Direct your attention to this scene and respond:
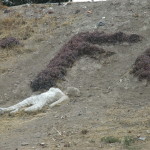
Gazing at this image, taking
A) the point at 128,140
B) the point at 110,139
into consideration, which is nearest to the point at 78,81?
the point at 110,139

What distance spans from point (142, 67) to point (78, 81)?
9.46 feet

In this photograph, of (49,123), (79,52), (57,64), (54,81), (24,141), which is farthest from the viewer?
(79,52)

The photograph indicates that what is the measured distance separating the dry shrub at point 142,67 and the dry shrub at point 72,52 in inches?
98.4

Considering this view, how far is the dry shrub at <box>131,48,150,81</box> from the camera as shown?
1864 cm

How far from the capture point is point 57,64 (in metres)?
20.8

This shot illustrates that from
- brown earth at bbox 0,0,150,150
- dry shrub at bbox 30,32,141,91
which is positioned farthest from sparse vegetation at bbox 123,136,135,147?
dry shrub at bbox 30,32,141,91

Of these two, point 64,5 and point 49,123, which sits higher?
point 64,5

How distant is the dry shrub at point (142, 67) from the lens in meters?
18.6

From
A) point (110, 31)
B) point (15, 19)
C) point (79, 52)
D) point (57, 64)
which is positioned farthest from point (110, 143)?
point (15, 19)

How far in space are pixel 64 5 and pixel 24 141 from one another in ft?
67.4

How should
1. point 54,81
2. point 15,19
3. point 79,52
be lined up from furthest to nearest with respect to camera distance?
point 15,19 → point 79,52 → point 54,81

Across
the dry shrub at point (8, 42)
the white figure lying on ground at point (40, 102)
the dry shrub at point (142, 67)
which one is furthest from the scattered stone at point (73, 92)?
the dry shrub at point (8, 42)

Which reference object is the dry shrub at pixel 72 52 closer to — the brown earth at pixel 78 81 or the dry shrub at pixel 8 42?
the brown earth at pixel 78 81

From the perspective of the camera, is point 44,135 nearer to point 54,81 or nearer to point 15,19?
point 54,81
